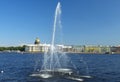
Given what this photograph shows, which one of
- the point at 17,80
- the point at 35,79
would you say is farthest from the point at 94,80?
the point at 17,80

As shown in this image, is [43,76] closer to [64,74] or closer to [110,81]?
[64,74]

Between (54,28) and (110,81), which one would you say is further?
(54,28)

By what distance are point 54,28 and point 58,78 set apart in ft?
43.3

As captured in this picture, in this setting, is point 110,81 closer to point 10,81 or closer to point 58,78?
point 58,78

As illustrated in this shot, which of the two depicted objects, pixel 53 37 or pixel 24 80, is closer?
pixel 24 80

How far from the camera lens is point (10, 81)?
67.4 m

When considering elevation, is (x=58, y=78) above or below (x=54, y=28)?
below

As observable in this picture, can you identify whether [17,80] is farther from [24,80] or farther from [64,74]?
[64,74]

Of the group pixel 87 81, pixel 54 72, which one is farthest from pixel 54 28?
pixel 87 81

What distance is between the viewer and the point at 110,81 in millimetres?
67625

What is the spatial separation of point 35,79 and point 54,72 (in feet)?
31.4

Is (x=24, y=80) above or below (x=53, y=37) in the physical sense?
below

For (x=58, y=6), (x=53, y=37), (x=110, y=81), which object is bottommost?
(x=110, y=81)

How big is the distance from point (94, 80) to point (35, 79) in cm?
Answer: 1360
